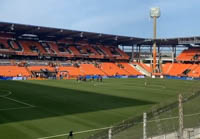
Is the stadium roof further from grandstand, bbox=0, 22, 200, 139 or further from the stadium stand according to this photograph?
the stadium stand

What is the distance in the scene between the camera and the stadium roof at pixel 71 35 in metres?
66.2

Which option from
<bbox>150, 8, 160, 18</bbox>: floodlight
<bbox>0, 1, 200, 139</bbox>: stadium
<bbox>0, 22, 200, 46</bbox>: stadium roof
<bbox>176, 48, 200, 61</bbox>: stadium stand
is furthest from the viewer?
<bbox>150, 8, 160, 18</bbox>: floodlight

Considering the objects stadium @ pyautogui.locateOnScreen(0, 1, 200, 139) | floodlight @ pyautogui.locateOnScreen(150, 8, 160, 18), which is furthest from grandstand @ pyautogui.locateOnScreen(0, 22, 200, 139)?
floodlight @ pyautogui.locateOnScreen(150, 8, 160, 18)

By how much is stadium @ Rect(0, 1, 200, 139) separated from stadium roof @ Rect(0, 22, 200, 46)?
0.27 metres

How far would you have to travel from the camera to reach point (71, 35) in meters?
77.6

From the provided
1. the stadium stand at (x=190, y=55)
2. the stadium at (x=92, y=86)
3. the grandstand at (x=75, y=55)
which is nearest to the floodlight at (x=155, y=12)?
the stadium at (x=92, y=86)

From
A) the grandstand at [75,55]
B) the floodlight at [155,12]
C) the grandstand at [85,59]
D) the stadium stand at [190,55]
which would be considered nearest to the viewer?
the grandstand at [85,59]

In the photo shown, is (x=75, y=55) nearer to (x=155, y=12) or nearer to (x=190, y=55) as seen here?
(x=155, y=12)

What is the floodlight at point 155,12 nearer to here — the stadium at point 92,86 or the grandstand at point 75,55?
the stadium at point 92,86

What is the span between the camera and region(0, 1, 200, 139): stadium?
9.61 m

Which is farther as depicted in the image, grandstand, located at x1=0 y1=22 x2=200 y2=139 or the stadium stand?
the stadium stand

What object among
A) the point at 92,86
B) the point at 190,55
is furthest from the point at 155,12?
the point at 92,86

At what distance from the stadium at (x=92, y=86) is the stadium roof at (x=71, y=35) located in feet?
0.89

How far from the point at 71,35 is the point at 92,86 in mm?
39040
